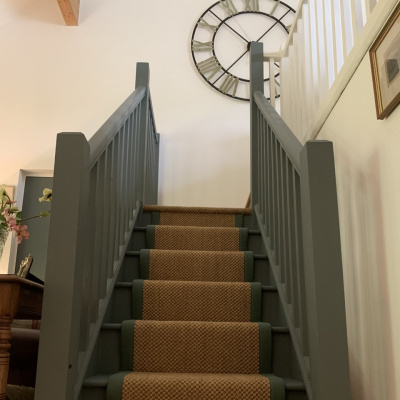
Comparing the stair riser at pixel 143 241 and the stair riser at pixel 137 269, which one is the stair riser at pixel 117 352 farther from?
the stair riser at pixel 143 241

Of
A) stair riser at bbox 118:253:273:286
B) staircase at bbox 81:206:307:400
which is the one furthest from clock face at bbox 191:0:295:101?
stair riser at bbox 118:253:273:286

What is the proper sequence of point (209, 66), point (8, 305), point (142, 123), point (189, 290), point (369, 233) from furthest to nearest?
point (209, 66) → point (142, 123) → point (189, 290) → point (369, 233) → point (8, 305)

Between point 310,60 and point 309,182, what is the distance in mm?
1359

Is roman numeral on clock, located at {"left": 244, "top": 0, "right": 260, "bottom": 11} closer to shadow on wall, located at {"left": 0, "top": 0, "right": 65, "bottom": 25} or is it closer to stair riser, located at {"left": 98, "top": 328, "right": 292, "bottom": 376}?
shadow on wall, located at {"left": 0, "top": 0, "right": 65, "bottom": 25}

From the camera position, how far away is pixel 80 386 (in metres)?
1.60

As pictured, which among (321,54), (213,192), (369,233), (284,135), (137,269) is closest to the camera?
(369,233)

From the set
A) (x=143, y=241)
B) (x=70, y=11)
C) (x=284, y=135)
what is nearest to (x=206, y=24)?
(x=70, y=11)

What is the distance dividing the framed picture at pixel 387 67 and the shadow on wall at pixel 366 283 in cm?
20

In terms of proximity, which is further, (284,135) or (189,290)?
(189,290)

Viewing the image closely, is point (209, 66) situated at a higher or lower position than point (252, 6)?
lower

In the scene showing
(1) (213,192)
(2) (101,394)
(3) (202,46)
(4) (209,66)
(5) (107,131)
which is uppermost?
(3) (202,46)

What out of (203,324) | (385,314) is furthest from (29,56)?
(385,314)

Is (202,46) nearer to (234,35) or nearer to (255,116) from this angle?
(234,35)

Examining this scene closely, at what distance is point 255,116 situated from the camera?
3150mm
